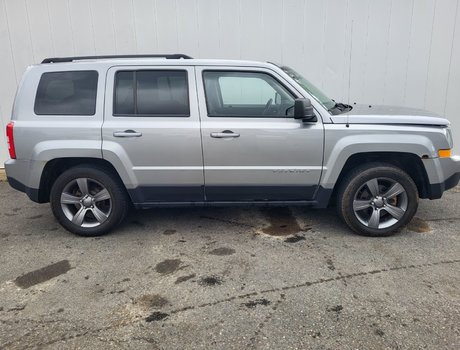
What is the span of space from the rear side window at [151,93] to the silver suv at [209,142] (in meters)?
0.01

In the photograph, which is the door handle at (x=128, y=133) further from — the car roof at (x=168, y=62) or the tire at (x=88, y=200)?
the car roof at (x=168, y=62)

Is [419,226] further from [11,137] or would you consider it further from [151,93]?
[11,137]

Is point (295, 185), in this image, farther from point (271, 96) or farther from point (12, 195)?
point (12, 195)

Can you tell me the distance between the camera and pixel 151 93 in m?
4.00

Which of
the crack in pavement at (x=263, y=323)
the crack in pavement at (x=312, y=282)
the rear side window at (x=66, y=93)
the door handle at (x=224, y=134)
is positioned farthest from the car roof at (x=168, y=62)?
the crack in pavement at (x=263, y=323)

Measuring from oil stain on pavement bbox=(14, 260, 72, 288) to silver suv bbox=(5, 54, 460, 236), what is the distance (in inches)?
28.9

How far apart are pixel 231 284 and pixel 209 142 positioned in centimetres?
149

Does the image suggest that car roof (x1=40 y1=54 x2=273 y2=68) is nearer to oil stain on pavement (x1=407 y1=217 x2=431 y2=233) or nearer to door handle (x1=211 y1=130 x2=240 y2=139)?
door handle (x1=211 y1=130 x2=240 y2=139)

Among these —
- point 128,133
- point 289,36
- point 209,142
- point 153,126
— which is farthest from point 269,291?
point 289,36

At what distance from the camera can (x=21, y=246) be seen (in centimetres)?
412

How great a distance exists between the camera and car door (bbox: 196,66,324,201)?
3900 mm

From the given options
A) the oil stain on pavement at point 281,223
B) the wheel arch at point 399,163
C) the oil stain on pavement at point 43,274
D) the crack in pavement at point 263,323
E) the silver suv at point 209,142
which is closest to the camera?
the crack in pavement at point 263,323

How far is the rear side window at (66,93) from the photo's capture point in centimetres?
400

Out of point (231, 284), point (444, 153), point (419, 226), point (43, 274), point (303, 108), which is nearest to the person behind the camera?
point (231, 284)
